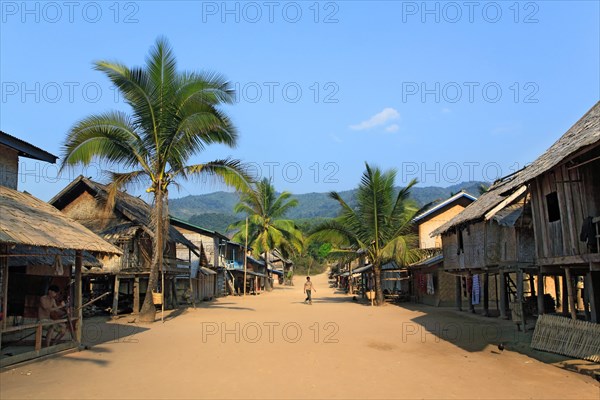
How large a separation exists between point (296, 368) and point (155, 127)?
11497 mm

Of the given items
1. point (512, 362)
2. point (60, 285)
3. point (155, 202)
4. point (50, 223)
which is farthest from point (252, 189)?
point (512, 362)

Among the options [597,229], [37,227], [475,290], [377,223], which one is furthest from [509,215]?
[37,227]

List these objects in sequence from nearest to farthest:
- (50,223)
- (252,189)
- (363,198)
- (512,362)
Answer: (512,362) < (50,223) < (252,189) < (363,198)

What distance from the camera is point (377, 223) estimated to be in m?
26.9

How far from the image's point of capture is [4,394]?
7355 mm

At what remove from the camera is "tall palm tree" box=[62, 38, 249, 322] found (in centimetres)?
1744

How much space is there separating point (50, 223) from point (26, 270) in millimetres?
3004

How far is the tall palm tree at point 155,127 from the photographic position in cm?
1744

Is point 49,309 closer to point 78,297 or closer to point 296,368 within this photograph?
point 78,297

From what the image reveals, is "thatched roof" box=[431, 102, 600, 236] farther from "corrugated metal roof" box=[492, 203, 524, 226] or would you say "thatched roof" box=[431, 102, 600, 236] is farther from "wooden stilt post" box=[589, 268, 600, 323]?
"wooden stilt post" box=[589, 268, 600, 323]

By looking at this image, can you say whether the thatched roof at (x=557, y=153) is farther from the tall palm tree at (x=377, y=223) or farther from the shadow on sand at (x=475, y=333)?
the tall palm tree at (x=377, y=223)

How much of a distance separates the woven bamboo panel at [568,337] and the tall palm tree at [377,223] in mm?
13861

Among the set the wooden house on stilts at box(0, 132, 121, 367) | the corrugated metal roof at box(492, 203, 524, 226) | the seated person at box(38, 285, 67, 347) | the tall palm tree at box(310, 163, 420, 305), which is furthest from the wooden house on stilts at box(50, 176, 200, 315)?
the corrugated metal roof at box(492, 203, 524, 226)

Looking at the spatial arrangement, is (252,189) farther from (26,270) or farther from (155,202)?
(26,270)
